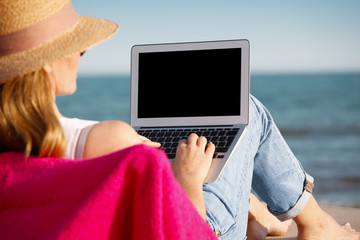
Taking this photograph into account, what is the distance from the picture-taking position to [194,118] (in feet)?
9.24

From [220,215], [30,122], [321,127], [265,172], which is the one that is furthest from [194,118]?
[321,127]

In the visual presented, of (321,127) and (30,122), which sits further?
(321,127)

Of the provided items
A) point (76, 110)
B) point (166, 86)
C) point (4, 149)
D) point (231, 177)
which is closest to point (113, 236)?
point (4, 149)

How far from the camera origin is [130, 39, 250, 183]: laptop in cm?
274

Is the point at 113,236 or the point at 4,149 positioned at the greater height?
the point at 4,149

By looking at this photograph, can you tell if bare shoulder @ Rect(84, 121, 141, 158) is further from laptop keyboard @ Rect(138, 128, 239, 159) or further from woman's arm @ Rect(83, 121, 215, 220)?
laptop keyboard @ Rect(138, 128, 239, 159)

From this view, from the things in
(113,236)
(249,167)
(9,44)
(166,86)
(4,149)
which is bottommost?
(249,167)

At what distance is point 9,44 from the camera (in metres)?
1.59

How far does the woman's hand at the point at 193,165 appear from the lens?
1.81 metres

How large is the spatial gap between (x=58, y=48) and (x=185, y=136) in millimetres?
1149

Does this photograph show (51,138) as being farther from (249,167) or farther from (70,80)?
(249,167)

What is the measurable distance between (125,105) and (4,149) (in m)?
23.3

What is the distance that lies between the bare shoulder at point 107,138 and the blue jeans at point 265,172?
949 mm

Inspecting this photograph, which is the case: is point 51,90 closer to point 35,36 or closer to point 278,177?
point 35,36
